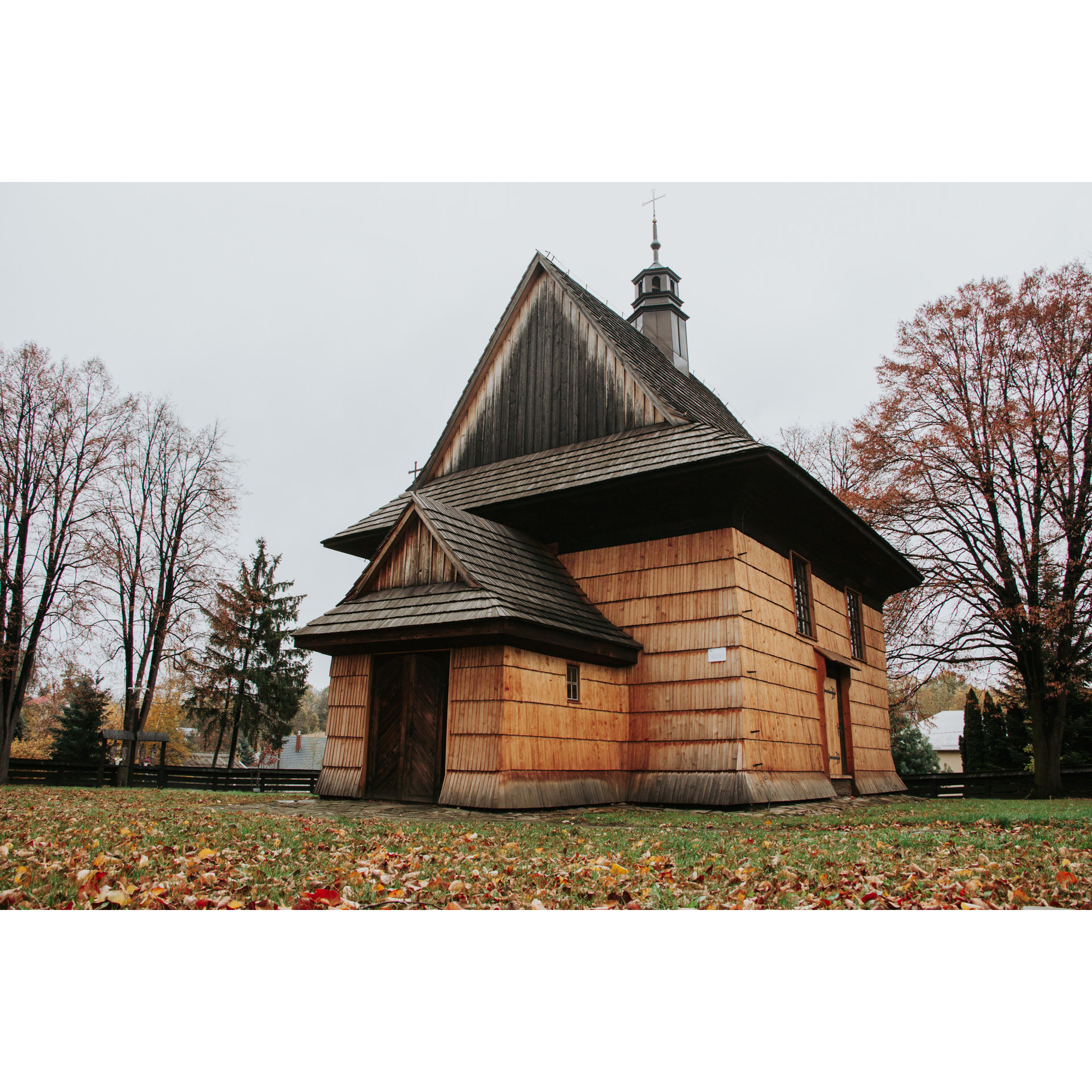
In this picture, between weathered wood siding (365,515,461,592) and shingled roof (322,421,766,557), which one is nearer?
weathered wood siding (365,515,461,592)

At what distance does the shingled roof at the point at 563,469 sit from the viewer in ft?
44.1

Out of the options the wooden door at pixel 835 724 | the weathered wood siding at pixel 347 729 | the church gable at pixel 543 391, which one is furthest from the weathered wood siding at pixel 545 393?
the wooden door at pixel 835 724

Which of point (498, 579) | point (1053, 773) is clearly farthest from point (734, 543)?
point (1053, 773)

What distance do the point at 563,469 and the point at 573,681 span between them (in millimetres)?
4321

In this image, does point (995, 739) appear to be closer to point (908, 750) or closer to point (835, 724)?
point (908, 750)

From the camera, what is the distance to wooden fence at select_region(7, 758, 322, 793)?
22.8 m

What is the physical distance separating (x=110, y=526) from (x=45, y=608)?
3.04m

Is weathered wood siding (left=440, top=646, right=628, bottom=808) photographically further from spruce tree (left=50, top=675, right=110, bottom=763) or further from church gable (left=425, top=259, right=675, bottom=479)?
spruce tree (left=50, top=675, right=110, bottom=763)

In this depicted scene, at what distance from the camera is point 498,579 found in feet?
40.8

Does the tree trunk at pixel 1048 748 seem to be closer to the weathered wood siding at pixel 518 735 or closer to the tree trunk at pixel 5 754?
the weathered wood siding at pixel 518 735

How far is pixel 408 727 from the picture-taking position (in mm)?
12625

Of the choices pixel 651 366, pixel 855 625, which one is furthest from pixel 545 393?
pixel 855 625

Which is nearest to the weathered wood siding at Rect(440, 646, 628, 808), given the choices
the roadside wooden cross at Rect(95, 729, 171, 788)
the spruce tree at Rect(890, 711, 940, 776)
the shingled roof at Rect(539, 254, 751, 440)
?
the shingled roof at Rect(539, 254, 751, 440)

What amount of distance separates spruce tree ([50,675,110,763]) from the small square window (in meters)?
28.3
